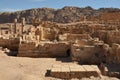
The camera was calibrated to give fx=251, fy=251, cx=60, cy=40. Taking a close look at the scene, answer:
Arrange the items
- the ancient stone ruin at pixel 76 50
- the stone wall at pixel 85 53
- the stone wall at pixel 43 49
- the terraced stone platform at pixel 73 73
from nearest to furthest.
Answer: the terraced stone platform at pixel 73 73, the ancient stone ruin at pixel 76 50, the stone wall at pixel 85 53, the stone wall at pixel 43 49

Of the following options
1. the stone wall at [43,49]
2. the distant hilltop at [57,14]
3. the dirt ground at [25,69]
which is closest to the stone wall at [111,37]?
the stone wall at [43,49]

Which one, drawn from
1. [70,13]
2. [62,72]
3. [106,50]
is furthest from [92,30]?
[70,13]

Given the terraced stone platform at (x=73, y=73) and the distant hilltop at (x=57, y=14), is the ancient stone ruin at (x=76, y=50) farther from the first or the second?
the distant hilltop at (x=57, y=14)

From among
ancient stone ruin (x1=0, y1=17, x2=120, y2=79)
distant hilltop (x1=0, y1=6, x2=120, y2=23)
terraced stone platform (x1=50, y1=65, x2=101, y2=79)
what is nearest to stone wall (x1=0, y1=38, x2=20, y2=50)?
ancient stone ruin (x1=0, y1=17, x2=120, y2=79)

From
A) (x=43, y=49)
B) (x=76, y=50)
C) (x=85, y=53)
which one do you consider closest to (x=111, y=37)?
(x=85, y=53)

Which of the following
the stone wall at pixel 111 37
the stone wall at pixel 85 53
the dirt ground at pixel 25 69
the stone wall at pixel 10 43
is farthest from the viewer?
the stone wall at pixel 111 37

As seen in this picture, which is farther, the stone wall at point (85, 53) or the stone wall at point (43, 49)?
the stone wall at point (43, 49)

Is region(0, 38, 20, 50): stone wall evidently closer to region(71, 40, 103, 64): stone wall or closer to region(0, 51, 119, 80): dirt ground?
region(0, 51, 119, 80): dirt ground

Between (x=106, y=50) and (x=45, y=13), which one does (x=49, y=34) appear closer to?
(x=106, y=50)

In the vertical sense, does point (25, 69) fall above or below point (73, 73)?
below

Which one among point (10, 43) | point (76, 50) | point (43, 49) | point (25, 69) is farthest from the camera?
point (10, 43)

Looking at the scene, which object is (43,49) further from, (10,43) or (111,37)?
(111,37)

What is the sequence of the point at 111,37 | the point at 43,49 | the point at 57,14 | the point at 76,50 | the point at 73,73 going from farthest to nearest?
1. the point at 57,14
2. the point at 111,37
3. the point at 43,49
4. the point at 76,50
5. the point at 73,73

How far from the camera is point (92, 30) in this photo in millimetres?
28297
